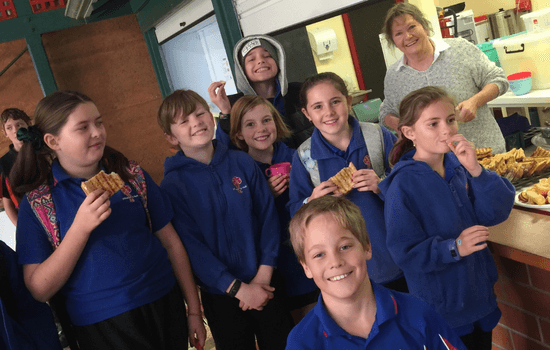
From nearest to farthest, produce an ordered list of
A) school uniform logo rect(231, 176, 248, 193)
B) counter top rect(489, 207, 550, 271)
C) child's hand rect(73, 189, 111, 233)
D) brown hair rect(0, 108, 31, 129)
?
child's hand rect(73, 189, 111, 233), counter top rect(489, 207, 550, 271), school uniform logo rect(231, 176, 248, 193), brown hair rect(0, 108, 31, 129)

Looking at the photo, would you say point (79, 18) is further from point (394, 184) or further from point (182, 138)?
point (394, 184)

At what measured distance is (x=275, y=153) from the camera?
247 cm

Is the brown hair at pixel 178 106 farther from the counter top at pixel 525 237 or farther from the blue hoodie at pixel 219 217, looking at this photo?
the counter top at pixel 525 237

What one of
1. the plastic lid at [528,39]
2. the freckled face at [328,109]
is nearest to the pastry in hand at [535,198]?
the freckled face at [328,109]

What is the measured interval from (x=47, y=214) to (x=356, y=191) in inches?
45.4

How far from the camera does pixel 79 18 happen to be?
5.22m

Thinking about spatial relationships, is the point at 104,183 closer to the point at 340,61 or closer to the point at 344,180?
the point at 344,180

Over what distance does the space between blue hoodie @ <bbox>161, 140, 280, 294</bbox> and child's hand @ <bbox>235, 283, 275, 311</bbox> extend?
0.09 metres

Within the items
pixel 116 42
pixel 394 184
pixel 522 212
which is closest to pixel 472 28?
pixel 522 212

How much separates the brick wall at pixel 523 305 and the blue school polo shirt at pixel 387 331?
81 cm

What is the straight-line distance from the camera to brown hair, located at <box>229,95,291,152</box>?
2.41 metres

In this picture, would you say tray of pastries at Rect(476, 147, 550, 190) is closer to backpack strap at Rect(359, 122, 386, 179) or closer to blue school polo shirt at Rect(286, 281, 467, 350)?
backpack strap at Rect(359, 122, 386, 179)

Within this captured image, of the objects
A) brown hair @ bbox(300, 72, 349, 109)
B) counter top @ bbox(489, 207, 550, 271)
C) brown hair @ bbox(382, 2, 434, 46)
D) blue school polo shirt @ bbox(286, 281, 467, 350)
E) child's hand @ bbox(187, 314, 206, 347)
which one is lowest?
child's hand @ bbox(187, 314, 206, 347)

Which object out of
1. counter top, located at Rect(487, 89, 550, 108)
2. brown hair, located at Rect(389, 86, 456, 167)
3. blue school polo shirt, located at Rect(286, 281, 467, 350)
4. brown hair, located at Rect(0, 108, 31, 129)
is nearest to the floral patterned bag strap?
blue school polo shirt, located at Rect(286, 281, 467, 350)
